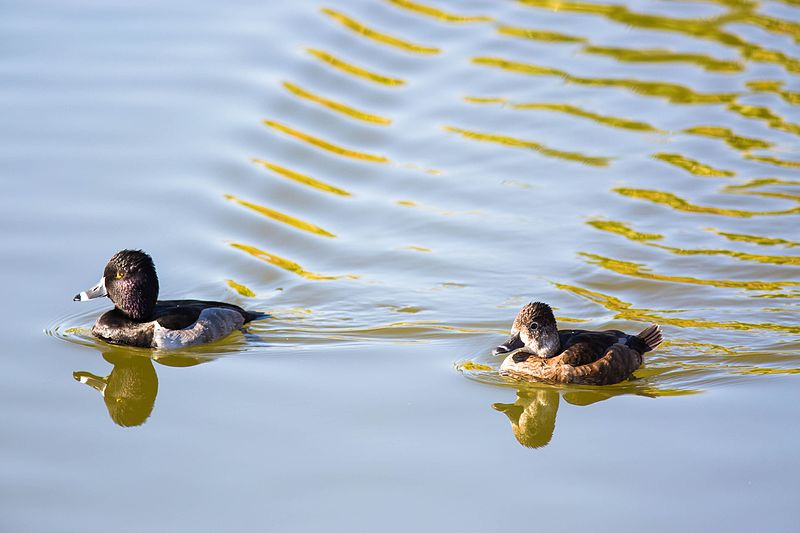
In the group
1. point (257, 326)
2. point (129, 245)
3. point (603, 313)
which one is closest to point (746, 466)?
point (603, 313)

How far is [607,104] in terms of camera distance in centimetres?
1612

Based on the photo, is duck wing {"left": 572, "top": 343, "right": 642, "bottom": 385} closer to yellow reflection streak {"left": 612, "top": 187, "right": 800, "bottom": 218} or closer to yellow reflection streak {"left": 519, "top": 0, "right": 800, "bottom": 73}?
yellow reflection streak {"left": 612, "top": 187, "right": 800, "bottom": 218}

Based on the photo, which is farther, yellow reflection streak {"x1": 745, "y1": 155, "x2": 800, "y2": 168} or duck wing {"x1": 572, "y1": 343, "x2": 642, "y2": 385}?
yellow reflection streak {"x1": 745, "y1": 155, "x2": 800, "y2": 168}

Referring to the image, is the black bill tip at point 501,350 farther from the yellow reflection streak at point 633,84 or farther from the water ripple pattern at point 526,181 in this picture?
the yellow reflection streak at point 633,84

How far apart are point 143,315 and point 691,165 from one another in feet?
23.1

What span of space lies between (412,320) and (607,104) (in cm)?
625

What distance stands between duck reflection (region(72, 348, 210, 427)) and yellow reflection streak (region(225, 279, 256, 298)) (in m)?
1.28

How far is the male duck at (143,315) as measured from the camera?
10625 mm

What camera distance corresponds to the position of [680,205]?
13.4 meters

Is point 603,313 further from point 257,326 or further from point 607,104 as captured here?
point 607,104

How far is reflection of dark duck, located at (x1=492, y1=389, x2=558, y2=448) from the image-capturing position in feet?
29.6

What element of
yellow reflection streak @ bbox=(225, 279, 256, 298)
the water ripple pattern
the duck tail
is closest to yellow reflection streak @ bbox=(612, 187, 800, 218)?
the water ripple pattern

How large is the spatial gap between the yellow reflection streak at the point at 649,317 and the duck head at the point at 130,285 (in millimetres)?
3894

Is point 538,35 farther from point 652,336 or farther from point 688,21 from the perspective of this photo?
point 652,336
